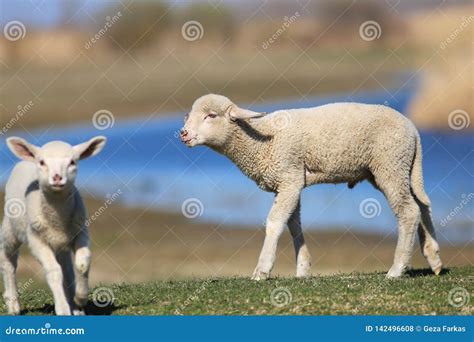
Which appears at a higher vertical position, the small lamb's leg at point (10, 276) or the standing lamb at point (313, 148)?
the standing lamb at point (313, 148)

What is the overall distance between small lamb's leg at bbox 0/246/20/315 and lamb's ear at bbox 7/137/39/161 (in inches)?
62.1

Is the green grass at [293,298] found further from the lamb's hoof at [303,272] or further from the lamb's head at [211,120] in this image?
the lamb's head at [211,120]

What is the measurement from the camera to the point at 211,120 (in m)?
15.8

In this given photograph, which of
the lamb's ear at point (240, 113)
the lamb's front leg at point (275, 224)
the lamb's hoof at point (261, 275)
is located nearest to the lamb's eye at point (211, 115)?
the lamb's ear at point (240, 113)

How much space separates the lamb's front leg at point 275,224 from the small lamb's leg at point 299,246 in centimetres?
59

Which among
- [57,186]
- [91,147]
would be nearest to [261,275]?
[91,147]

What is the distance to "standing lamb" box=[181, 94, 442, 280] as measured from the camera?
1566 centimetres

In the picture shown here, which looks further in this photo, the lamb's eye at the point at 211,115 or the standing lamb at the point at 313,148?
the lamb's eye at the point at 211,115

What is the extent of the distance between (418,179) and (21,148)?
22.7ft

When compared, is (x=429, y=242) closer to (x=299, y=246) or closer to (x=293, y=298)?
(x=299, y=246)

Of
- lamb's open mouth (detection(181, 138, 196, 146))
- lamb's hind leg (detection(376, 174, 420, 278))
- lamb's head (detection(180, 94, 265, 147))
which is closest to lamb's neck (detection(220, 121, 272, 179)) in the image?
lamb's head (detection(180, 94, 265, 147))

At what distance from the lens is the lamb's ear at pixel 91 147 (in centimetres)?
1223

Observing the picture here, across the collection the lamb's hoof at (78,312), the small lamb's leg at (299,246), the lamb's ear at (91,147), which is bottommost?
the lamb's hoof at (78,312)

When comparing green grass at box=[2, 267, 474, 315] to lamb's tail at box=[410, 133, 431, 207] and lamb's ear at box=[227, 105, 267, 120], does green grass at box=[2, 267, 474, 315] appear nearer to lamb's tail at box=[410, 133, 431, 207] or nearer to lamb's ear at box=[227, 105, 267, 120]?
lamb's tail at box=[410, 133, 431, 207]
